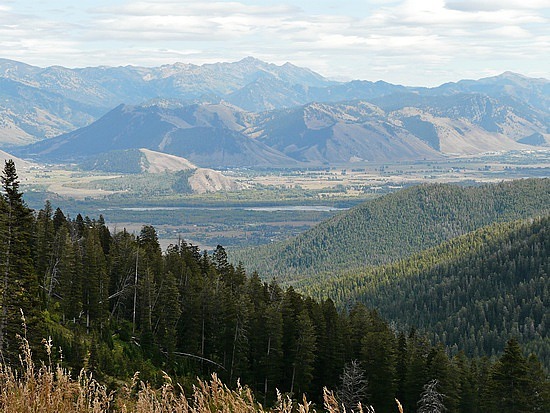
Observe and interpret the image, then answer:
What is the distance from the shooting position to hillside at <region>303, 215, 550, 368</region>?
145750mm

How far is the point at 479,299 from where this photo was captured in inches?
6959

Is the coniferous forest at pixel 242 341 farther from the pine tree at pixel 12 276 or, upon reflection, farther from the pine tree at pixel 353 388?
the pine tree at pixel 12 276

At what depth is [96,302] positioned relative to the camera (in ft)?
203

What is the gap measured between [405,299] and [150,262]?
120m

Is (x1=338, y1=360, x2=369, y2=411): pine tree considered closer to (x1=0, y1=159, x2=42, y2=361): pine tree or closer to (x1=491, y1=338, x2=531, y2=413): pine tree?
(x1=491, y1=338, x2=531, y2=413): pine tree

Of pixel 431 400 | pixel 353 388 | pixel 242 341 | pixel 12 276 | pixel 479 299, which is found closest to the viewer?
pixel 12 276

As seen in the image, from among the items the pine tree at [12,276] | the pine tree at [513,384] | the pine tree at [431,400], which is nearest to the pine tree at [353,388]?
the pine tree at [431,400]

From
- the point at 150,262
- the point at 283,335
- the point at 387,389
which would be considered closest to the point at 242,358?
the point at 283,335

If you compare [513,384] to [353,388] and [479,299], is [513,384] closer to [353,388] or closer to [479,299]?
[353,388]

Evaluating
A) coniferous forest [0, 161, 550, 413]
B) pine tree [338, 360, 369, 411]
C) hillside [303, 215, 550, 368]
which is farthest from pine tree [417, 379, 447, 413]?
hillside [303, 215, 550, 368]

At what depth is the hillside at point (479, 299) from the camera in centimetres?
14575

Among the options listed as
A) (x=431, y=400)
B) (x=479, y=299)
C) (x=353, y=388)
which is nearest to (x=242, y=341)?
(x=353, y=388)

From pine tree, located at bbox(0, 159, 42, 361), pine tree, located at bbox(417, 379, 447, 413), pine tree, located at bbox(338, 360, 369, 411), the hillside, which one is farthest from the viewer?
the hillside

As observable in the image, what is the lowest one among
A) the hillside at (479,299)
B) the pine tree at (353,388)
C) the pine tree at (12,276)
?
the hillside at (479,299)
